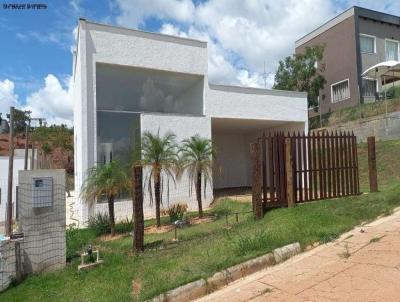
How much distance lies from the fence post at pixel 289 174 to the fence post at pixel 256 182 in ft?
2.40

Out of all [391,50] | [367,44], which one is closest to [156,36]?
[367,44]

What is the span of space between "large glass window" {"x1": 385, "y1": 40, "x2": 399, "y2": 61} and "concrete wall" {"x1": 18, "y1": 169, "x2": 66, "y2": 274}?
1062 inches

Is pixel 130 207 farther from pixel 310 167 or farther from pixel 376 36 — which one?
pixel 376 36

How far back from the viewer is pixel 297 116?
17172 mm

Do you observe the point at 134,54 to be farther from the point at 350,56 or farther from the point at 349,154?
the point at 350,56

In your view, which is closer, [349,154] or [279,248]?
[279,248]

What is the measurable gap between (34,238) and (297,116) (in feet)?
43.4

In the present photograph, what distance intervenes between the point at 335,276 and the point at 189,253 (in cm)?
255

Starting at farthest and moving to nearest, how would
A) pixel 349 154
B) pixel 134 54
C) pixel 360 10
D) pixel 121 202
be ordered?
pixel 360 10
pixel 134 54
pixel 121 202
pixel 349 154

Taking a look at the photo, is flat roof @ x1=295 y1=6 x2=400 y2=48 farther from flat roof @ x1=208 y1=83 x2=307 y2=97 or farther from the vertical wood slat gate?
the vertical wood slat gate

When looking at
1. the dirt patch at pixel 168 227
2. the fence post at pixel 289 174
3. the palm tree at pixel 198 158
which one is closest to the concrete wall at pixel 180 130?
the palm tree at pixel 198 158

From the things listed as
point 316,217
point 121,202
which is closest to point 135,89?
point 121,202

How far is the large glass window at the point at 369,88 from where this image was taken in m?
25.2

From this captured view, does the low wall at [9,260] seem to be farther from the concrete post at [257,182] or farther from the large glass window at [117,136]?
the large glass window at [117,136]
